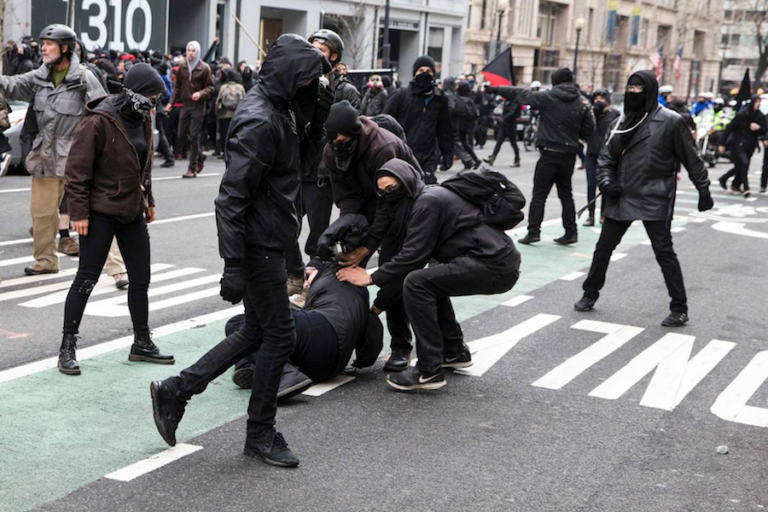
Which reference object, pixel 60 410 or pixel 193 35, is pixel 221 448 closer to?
pixel 60 410

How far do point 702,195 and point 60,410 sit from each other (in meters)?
5.04

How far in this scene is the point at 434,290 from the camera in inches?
236

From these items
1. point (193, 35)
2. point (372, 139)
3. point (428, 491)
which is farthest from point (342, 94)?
point (193, 35)

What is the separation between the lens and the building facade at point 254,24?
1097 inches

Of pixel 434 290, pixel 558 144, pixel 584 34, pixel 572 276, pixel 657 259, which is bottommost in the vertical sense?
pixel 572 276

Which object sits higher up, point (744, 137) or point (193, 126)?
point (744, 137)

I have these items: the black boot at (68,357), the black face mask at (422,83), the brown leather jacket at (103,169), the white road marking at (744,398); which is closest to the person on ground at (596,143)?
the black face mask at (422,83)

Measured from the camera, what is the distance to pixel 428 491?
4461 mm

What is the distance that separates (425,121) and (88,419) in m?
5.96

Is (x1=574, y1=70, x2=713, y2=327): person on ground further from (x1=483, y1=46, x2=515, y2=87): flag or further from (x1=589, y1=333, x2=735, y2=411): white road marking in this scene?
(x1=483, y1=46, x2=515, y2=87): flag

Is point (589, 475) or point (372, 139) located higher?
point (372, 139)

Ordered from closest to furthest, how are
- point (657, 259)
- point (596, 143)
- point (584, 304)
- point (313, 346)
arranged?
point (313, 346) < point (657, 259) < point (584, 304) < point (596, 143)

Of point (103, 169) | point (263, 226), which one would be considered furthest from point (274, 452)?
point (103, 169)

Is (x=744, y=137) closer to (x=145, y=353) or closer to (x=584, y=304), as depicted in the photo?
(x=584, y=304)
